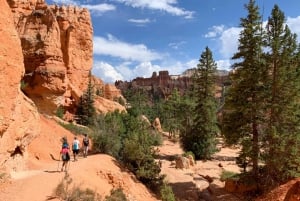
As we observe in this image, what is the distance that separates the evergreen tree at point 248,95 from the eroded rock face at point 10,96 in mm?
13875

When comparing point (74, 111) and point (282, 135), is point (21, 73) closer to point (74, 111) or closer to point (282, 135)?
point (282, 135)

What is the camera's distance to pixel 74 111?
48.8m

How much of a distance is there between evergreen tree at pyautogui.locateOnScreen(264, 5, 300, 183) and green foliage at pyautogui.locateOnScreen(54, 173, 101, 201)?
37.7 feet

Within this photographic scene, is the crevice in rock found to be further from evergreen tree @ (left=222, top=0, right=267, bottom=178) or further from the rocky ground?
evergreen tree @ (left=222, top=0, right=267, bottom=178)

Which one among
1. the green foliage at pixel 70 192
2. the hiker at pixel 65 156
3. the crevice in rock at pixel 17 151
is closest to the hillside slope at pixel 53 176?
the green foliage at pixel 70 192

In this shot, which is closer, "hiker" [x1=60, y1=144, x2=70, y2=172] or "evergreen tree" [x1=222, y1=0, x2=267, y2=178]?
"hiker" [x1=60, y1=144, x2=70, y2=172]

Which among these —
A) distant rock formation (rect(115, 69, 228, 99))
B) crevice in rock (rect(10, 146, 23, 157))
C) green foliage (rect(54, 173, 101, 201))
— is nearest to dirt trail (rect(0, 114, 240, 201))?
green foliage (rect(54, 173, 101, 201))

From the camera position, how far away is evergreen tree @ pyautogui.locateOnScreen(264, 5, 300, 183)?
21.5 meters

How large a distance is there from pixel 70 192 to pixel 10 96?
493 cm

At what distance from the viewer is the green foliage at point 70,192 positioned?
48.9ft

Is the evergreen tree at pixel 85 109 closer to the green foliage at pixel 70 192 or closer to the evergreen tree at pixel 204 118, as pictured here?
the evergreen tree at pixel 204 118

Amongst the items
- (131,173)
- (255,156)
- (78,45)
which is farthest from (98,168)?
(78,45)

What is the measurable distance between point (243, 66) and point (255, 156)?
6378 mm

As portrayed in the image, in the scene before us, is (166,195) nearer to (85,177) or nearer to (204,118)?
(85,177)
